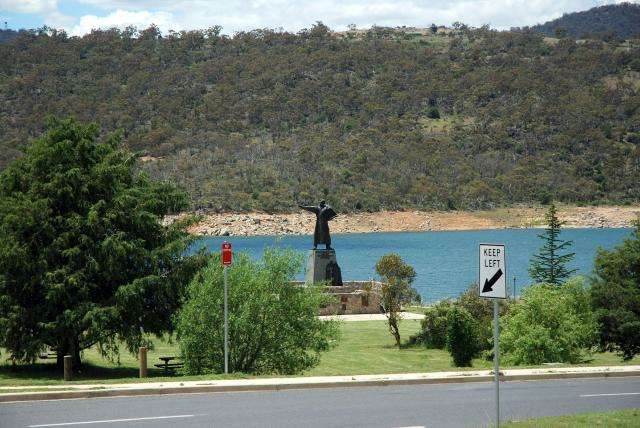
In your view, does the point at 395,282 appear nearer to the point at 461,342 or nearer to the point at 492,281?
the point at 461,342

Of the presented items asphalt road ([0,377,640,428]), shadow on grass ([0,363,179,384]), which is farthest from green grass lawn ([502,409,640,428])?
shadow on grass ([0,363,179,384])

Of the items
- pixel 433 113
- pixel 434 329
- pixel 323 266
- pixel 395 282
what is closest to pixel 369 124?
pixel 433 113

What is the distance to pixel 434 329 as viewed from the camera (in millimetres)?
32438

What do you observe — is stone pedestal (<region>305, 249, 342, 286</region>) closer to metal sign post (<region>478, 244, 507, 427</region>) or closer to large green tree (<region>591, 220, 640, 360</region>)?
large green tree (<region>591, 220, 640, 360</region>)

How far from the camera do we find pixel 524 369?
20156 mm

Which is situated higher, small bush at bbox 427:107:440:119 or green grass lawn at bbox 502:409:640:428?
small bush at bbox 427:107:440:119

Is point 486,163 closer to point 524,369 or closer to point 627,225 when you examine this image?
point 627,225

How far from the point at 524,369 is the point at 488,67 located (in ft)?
590

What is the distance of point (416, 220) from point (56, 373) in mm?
121154

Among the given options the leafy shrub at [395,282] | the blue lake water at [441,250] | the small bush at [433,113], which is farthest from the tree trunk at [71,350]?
the small bush at [433,113]

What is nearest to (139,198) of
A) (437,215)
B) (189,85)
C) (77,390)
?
(77,390)

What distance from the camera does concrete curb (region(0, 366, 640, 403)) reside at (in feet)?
53.5

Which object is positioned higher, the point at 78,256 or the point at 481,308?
the point at 78,256

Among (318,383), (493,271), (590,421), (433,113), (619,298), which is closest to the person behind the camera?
(493,271)
